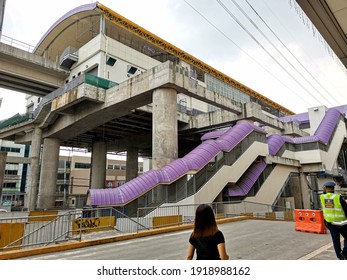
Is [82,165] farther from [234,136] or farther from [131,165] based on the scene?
[234,136]

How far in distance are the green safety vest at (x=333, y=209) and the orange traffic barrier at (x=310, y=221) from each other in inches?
228

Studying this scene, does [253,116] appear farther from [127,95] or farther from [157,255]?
[157,255]

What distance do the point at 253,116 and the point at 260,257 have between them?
22677 millimetres

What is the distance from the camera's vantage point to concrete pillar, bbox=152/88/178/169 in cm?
1948

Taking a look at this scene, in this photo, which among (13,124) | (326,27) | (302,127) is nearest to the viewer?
(326,27)

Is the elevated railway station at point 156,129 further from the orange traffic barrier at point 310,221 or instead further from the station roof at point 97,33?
the orange traffic barrier at point 310,221

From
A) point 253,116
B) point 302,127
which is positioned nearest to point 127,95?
point 253,116

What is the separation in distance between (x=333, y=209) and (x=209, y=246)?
4.03 m

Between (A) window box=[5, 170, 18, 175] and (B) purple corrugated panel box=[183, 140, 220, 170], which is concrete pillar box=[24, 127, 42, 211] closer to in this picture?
(B) purple corrugated panel box=[183, 140, 220, 170]

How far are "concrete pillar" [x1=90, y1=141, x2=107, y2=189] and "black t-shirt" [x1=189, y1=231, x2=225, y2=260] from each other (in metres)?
36.1

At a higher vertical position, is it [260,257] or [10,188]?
[10,188]

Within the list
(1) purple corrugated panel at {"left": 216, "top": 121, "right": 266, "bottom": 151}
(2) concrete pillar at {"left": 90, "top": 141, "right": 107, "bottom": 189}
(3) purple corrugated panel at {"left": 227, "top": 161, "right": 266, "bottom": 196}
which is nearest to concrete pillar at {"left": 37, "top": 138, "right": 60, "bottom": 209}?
(2) concrete pillar at {"left": 90, "top": 141, "right": 107, "bottom": 189}

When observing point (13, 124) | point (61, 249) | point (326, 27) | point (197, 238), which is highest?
point (13, 124)
